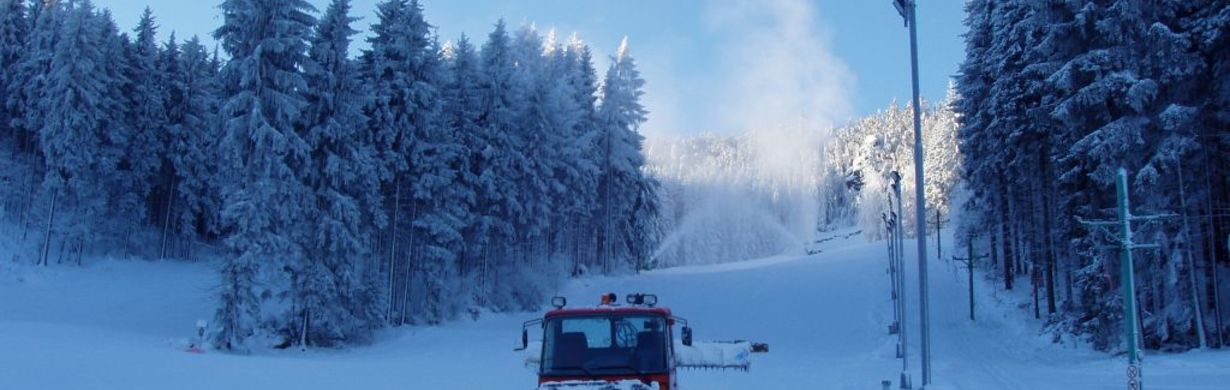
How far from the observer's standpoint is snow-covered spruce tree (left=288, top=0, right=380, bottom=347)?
3070cm

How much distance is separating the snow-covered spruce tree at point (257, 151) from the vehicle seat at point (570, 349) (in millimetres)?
19992

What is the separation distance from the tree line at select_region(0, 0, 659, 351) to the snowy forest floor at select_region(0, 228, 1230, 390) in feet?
7.18

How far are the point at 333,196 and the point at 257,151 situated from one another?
3170 millimetres

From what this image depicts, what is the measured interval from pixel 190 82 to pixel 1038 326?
44579mm

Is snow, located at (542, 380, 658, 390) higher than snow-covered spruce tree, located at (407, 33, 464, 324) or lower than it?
lower

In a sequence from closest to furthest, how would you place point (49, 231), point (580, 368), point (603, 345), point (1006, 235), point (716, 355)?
1. point (580, 368)
2. point (603, 345)
3. point (716, 355)
4. point (49, 231)
5. point (1006, 235)

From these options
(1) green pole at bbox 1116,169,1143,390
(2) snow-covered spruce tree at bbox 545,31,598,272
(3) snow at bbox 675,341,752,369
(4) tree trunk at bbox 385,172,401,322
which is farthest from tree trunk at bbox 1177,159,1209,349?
(2) snow-covered spruce tree at bbox 545,31,598,272

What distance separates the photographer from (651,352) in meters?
11.0

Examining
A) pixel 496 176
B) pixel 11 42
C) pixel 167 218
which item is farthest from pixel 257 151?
pixel 11 42

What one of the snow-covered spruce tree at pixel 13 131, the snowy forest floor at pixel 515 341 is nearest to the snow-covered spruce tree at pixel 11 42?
the snow-covered spruce tree at pixel 13 131

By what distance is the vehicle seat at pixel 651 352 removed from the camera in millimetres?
10883

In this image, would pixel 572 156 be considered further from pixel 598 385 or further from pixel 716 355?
pixel 598 385

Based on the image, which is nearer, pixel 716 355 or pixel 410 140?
pixel 716 355

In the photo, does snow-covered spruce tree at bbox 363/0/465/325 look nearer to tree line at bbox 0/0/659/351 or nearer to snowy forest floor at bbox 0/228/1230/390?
tree line at bbox 0/0/659/351
